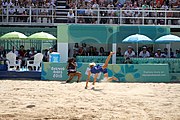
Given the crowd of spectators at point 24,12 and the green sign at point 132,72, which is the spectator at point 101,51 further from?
the green sign at point 132,72

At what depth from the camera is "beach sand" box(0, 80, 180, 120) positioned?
838 centimetres

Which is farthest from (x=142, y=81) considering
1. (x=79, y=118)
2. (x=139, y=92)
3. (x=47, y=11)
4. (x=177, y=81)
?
(x=79, y=118)

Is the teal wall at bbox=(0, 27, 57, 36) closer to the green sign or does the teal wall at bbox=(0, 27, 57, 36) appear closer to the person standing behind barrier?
the green sign

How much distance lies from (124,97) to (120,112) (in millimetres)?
2671

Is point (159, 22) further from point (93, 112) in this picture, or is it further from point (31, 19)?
point (93, 112)

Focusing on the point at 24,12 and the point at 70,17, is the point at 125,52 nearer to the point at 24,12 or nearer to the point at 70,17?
the point at 70,17

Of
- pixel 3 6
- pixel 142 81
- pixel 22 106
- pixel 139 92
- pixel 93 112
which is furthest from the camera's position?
pixel 3 6

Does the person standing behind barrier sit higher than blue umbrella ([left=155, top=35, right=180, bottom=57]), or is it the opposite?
blue umbrella ([left=155, top=35, right=180, bottom=57])

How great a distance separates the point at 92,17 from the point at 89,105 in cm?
1315

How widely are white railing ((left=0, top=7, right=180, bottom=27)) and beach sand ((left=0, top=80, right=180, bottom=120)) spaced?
9.88m

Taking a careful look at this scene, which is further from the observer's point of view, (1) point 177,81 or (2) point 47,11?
(2) point 47,11

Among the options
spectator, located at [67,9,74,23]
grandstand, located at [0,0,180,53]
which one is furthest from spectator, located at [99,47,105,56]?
spectator, located at [67,9,74,23]

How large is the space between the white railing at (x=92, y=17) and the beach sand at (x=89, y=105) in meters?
9.88

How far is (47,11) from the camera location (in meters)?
23.2
